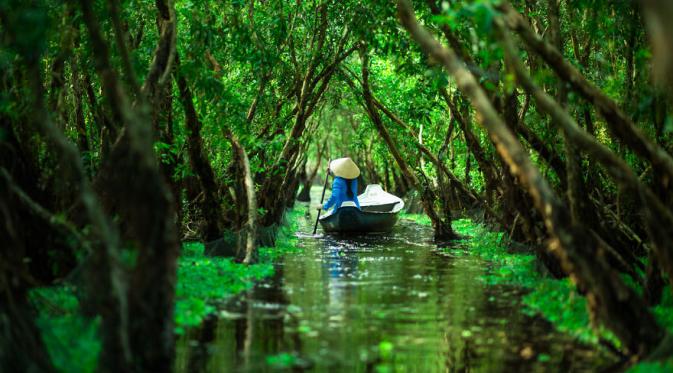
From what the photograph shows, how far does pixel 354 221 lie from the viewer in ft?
70.7

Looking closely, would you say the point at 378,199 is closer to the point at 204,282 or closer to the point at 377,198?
the point at 377,198

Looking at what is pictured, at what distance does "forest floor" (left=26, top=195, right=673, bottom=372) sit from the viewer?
22.4ft

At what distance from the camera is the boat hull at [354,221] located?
Answer: 69.8 feet

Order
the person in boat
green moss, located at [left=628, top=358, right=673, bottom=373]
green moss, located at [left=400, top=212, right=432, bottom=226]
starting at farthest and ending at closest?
green moss, located at [left=400, top=212, right=432, bottom=226]
the person in boat
green moss, located at [left=628, top=358, right=673, bottom=373]

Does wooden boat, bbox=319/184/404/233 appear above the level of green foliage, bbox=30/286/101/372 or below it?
above

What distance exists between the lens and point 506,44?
Result: 679 cm

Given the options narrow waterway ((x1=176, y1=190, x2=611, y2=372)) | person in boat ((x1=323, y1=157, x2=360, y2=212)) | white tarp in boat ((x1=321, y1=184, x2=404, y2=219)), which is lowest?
narrow waterway ((x1=176, y1=190, x2=611, y2=372))

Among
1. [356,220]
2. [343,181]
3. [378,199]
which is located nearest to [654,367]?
[356,220]

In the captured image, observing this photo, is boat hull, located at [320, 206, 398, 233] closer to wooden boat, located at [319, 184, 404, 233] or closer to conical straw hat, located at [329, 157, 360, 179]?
wooden boat, located at [319, 184, 404, 233]

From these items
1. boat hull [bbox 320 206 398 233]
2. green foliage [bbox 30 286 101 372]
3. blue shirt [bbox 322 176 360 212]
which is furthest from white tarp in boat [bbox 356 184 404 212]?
green foliage [bbox 30 286 101 372]

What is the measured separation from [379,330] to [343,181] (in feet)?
45.4

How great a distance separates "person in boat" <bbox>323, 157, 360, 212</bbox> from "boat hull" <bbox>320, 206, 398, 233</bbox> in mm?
322

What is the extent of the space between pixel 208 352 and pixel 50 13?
5180 millimetres

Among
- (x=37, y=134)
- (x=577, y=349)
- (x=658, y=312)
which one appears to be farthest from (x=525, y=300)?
(x=37, y=134)
